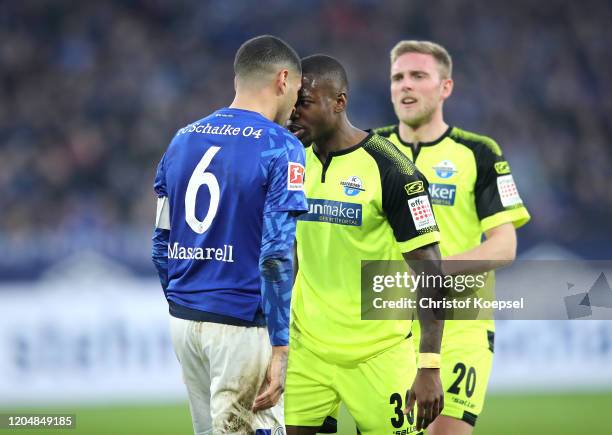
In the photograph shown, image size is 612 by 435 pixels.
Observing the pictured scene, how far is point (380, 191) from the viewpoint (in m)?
4.96

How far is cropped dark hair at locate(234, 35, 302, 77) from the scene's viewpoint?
439 cm

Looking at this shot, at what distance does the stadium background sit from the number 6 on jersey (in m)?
5.62

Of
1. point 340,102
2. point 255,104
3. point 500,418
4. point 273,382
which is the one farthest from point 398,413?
point 500,418

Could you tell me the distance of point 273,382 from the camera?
4.07 m

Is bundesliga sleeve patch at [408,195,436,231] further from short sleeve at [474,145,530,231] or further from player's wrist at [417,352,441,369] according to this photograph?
short sleeve at [474,145,530,231]

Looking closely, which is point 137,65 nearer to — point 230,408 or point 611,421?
point 611,421

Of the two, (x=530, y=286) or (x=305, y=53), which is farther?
(x=305, y=53)

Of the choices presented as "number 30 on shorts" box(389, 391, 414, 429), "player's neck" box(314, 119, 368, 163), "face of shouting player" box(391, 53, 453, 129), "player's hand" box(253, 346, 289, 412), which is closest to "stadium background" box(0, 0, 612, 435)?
"face of shouting player" box(391, 53, 453, 129)

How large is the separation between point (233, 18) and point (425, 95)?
34.8 feet

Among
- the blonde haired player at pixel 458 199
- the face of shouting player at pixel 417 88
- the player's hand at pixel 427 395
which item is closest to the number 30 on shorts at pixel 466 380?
the blonde haired player at pixel 458 199

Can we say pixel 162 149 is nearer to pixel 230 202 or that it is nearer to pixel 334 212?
pixel 334 212

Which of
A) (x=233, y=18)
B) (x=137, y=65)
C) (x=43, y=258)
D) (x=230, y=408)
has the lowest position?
(x=230, y=408)

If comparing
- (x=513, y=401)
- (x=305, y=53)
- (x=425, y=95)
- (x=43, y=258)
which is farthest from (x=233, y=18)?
(x=425, y=95)

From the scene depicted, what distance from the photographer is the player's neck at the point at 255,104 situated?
4.38 m
